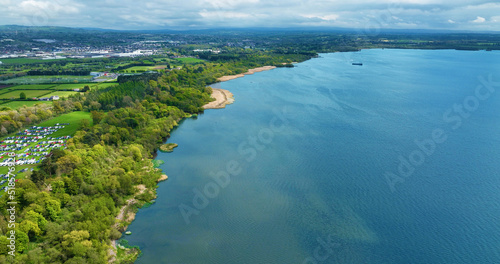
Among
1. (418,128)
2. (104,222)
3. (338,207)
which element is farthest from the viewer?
(418,128)

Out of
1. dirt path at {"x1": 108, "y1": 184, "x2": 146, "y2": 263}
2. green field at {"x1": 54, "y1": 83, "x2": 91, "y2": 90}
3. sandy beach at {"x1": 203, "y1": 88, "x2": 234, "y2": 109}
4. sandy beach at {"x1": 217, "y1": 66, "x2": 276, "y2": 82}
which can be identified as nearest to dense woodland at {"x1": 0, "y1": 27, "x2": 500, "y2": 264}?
dirt path at {"x1": 108, "y1": 184, "x2": 146, "y2": 263}

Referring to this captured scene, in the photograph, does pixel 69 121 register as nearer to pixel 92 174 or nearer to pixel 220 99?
pixel 92 174

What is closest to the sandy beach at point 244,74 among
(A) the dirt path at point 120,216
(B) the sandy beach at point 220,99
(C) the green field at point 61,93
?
(B) the sandy beach at point 220,99

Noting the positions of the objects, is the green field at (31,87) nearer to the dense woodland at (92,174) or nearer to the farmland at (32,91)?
the farmland at (32,91)

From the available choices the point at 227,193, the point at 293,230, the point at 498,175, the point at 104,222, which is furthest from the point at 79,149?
the point at 498,175

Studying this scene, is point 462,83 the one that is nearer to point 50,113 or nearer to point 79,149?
point 79,149

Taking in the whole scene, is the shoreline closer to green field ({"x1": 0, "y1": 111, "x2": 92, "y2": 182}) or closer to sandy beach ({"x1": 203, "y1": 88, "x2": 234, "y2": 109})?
sandy beach ({"x1": 203, "y1": 88, "x2": 234, "y2": 109})
